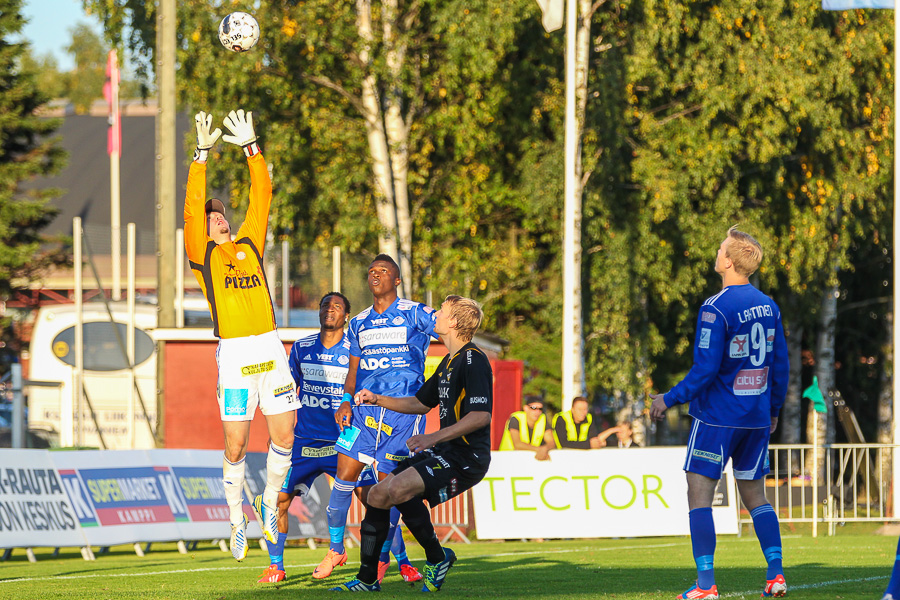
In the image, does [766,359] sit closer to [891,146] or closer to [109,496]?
[109,496]

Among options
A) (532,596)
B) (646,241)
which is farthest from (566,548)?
(646,241)

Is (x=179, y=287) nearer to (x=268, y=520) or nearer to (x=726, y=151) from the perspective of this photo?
(x=726, y=151)

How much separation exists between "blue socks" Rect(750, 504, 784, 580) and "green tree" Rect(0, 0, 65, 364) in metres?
25.3

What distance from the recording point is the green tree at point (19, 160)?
29.3m

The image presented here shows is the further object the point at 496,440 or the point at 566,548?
the point at 496,440

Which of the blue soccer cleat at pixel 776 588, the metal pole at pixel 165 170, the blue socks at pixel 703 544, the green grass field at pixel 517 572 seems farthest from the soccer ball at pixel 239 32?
the metal pole at pixel 165 170

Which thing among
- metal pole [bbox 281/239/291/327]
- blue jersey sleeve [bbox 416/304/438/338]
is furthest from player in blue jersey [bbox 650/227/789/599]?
metal pole [bbox 281/239/291/327]

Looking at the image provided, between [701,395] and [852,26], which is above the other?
[852,26]

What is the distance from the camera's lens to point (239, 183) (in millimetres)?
24844

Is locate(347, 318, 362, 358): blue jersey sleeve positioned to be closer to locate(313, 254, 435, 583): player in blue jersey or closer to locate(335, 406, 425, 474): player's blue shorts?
locate(313, 254, 435, 583): player in blue jersey

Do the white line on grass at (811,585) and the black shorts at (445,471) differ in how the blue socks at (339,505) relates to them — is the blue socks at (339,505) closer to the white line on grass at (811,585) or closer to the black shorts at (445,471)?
the black shorts at (445,471)

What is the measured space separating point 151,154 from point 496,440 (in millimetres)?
33295

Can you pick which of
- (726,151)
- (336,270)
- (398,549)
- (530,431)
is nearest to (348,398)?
(398,549)

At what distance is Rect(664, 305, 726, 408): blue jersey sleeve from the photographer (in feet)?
23.2
